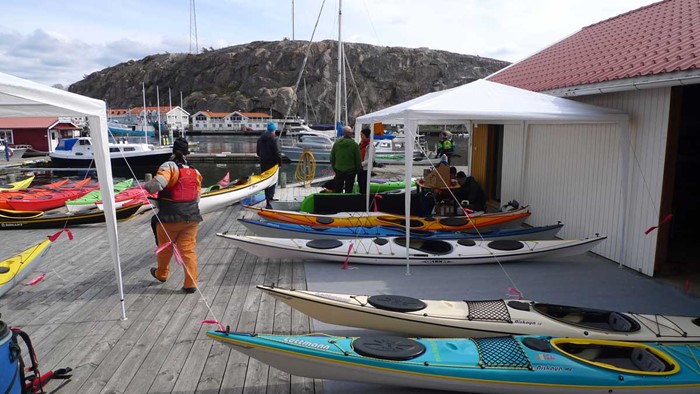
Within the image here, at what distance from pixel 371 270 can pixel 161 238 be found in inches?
109

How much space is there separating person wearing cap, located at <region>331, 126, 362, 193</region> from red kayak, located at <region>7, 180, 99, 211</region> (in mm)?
7274

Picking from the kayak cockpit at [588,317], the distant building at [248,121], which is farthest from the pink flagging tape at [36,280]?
the distant building at [248,121]

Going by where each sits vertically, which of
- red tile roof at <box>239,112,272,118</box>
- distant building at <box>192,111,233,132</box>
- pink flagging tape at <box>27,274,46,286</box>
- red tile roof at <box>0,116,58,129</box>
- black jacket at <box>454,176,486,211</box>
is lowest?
pink flagging tape at <box>27,274,46,286</box>

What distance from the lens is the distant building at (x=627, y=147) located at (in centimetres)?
565

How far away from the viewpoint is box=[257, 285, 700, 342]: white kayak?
365 centimetres

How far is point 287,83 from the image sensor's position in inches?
3846

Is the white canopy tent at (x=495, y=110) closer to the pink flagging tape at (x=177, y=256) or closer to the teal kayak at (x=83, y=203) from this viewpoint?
the pink flagging tape at (x=177, y=256)

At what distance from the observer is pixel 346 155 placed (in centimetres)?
972

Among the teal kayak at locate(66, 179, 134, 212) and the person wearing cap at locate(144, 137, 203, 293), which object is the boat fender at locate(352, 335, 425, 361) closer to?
the person wearing cap at locate(144, 137, 203, 293)

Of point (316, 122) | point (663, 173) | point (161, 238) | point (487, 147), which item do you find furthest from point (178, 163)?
point (316, 122)

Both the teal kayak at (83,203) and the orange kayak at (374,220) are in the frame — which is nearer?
the orange kayak at (374,220)

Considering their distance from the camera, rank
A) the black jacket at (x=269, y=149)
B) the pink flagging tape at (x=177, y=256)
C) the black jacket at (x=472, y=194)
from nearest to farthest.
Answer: the pink flagging tape at (x=177, y=256) → the black jacket at (x=472, y=194) → the black jacket at (x=269, y=149)

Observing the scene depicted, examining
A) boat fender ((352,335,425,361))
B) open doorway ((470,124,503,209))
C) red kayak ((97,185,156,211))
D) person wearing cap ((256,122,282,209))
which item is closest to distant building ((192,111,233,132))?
red kayak ((97,185,156,211))

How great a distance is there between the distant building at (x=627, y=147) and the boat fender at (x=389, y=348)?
410 centimetres
